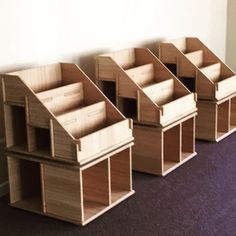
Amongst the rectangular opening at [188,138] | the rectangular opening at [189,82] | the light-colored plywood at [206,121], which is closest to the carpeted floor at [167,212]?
the rectangular opening at [188,138]

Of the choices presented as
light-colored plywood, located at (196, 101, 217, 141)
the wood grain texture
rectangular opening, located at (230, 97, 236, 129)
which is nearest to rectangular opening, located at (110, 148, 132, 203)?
the wood grain texture

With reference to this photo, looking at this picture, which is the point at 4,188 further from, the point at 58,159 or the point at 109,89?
the point at 109,89

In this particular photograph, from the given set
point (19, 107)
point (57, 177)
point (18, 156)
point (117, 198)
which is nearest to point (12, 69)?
point (19, 107)

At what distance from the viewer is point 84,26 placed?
2998 mm

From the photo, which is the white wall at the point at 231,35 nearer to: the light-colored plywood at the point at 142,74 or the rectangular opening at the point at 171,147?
the light-colored plywood at the point at 142,74

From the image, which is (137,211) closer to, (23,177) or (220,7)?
(23,177)

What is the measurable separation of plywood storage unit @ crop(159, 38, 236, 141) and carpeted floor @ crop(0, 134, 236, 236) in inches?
20.8

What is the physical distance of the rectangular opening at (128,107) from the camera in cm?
293

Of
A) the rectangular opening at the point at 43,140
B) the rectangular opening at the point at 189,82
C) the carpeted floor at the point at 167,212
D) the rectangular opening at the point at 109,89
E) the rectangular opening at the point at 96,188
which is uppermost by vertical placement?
the rectangular opening at the point at 109,89

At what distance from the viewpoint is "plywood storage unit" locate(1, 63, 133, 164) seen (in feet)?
7.32

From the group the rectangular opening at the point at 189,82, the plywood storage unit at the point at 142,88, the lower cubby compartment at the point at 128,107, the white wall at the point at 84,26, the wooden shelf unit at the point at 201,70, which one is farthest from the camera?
the rectangular opening at the point at 189,82

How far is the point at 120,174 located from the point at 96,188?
7.3 inches

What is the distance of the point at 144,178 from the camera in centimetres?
281

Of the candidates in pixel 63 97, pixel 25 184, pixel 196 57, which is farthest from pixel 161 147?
pixel 196 57
